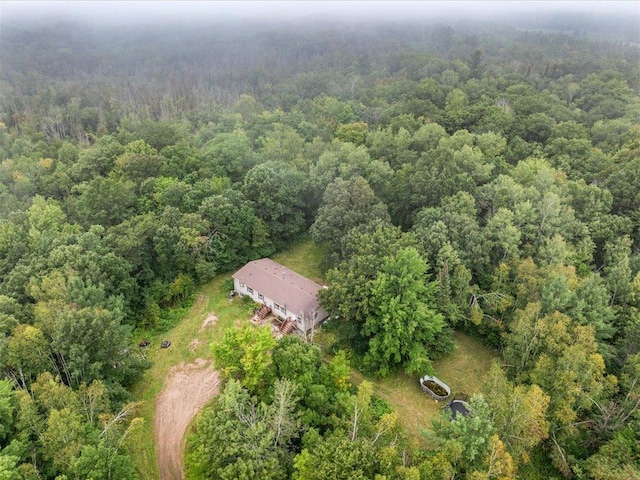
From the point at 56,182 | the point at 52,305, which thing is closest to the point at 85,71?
the point at 56,182

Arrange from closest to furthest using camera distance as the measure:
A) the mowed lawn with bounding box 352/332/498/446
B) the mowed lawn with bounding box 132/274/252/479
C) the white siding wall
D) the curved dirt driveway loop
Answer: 1. the curved dirt driveway loop
2. the mowed lawn with bounding box 132/274/252/479
3. the mowed lawn with bounding box 352/332/498/446
4. the white siding wall

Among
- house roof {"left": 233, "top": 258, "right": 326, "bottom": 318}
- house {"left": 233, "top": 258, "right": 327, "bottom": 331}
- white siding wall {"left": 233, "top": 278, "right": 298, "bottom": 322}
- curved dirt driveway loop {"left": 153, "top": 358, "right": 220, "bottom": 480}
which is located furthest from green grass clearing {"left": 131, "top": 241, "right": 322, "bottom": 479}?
house roof {"left": 233, "top": 258, "right": 326, "bottom": 318}

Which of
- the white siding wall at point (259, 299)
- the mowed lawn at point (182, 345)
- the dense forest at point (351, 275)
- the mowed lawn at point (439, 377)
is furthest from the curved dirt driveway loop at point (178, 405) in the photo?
the mowed lawn at point (439, 377)

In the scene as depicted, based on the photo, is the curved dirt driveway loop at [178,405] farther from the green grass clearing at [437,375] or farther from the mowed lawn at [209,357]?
the green grass clearing at [437,375]

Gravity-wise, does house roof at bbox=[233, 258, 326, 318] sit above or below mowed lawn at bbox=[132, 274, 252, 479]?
above

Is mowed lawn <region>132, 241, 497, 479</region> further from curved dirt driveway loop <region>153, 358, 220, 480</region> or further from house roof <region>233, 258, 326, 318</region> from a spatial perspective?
house roof <region>233, 258, 326, 318</region>

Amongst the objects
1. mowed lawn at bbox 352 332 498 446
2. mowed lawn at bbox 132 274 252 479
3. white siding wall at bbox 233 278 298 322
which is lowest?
mowed lawn at bbox 132 274 252 479
